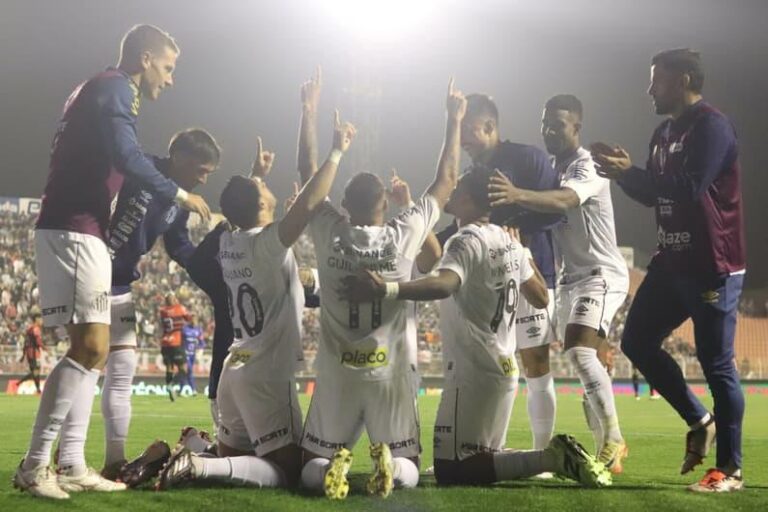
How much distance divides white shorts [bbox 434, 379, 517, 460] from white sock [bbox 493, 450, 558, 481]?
89 mm

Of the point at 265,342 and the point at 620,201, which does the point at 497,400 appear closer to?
the point at 265,342

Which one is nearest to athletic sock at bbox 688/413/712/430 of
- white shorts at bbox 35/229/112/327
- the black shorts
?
white shorts at bbox 35/229/112/327

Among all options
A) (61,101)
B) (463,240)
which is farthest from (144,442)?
(61,101)

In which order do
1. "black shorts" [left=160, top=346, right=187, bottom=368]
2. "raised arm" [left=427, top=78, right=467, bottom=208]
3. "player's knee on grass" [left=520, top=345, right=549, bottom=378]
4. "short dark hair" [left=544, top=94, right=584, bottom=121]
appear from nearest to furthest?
"raised arm" [left=427, top=78, right=467, bottom=208] < "player's knee on grass" [left=520, top=345, right=549, bottom=378] < "short dark hair" [left=544, top=94, right=584, bottom=121] < "black shorts" [left=160, top=346, right=187, bottom=368]

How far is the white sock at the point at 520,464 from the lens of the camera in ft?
16.4

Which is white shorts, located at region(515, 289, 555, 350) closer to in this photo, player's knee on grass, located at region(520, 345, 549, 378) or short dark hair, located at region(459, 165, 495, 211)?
player's knee on grass, located at region(520, 345, 549, 378)

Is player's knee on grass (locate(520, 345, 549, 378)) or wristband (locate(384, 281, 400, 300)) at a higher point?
wristband (locate(384, 281, 400, 300))

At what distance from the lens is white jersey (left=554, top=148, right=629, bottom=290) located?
21.6ft

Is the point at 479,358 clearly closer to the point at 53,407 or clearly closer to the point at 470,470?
the point at 470,470

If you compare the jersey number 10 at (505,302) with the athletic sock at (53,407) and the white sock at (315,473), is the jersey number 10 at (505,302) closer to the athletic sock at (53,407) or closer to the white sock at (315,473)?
the white sock at (315,473)

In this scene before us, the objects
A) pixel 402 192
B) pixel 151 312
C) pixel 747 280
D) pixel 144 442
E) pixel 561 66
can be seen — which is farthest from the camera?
pixel 747 280

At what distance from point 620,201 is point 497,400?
120 feet

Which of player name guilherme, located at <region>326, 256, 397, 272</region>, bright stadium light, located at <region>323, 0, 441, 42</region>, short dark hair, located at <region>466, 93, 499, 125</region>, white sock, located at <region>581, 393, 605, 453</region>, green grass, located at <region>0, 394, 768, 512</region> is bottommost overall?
green grass, located at <region>0, 394, 768, 512</region>

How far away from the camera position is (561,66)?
39.8 m
